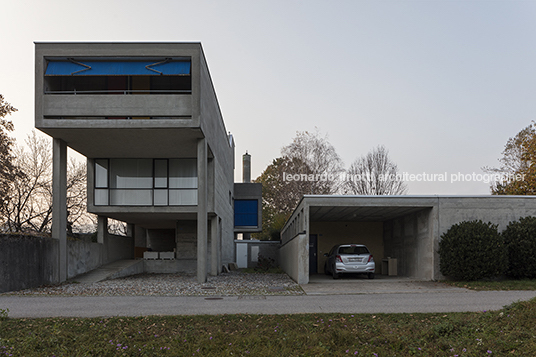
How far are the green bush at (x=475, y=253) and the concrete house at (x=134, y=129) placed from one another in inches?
351

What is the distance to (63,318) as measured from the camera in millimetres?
8773

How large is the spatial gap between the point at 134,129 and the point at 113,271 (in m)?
7.66

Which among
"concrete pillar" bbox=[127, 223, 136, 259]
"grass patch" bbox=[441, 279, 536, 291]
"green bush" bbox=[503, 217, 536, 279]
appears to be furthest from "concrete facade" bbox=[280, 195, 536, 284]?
"concrete pillar" bbox=[127, 223, 136, 259]

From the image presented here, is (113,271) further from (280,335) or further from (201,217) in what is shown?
(280,335)

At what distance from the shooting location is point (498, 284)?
14617mm

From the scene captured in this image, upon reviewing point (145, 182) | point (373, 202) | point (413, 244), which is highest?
point (145, 182)

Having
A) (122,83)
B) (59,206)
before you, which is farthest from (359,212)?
(59,206)

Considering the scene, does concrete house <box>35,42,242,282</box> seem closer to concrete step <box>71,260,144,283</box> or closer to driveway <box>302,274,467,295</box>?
concrete step <box>71,260,144,283</box>

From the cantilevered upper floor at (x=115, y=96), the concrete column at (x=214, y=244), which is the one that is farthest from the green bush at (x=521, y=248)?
the concrete column at (x=214, y=244)

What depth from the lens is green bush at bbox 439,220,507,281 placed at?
15359 mm

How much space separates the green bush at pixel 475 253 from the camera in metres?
15.4

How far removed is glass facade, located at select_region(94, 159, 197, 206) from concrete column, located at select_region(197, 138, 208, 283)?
3.27 metres

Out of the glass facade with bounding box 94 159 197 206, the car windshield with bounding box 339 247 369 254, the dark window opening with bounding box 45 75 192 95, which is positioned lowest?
the car windshield with bounding box 339 247 369 254

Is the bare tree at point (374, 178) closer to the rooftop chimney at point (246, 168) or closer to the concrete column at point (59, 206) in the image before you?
the rooftop chimney at point (246, 168)
